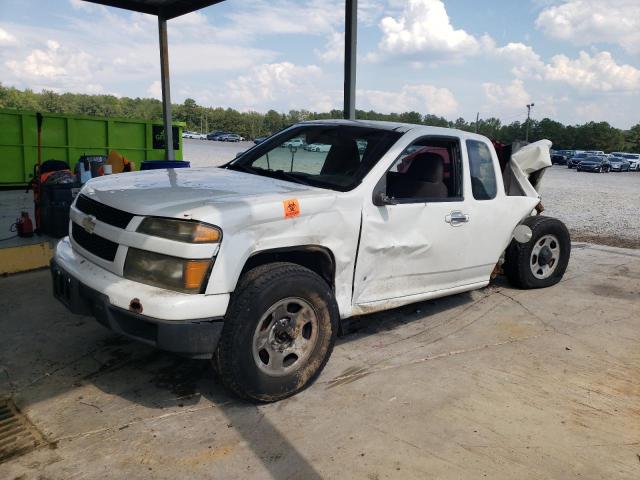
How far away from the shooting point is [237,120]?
120 m

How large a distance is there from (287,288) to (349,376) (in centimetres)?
93

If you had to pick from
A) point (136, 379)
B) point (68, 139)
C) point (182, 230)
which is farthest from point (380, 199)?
point (68, 139)

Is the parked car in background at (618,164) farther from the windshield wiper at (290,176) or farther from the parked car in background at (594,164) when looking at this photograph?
the windshield wiper at (290,176)

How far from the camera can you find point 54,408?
303 centimetres

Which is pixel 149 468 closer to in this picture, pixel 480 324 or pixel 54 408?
pixel 54 408

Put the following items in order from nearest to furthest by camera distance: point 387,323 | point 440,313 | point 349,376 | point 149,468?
point 149,468, point 349,376, point 387,323, point 440,313

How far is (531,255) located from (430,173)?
1951 millimetres

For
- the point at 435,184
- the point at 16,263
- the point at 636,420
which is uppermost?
the point at 435,184

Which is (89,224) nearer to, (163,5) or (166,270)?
(166,270)

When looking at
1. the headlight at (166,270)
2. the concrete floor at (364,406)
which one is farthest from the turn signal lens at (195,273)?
the concrete floor at (364,406)

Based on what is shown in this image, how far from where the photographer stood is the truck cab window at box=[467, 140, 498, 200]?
444cm

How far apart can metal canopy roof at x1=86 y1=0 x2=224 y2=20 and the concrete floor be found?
266 inches

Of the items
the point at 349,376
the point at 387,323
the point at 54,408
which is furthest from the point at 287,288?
the point at 387,323

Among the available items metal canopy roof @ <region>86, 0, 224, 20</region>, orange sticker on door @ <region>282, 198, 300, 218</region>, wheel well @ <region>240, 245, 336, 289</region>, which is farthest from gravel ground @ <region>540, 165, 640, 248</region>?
metal canopy roof @ <region>86, 0, 224, 20</region>
